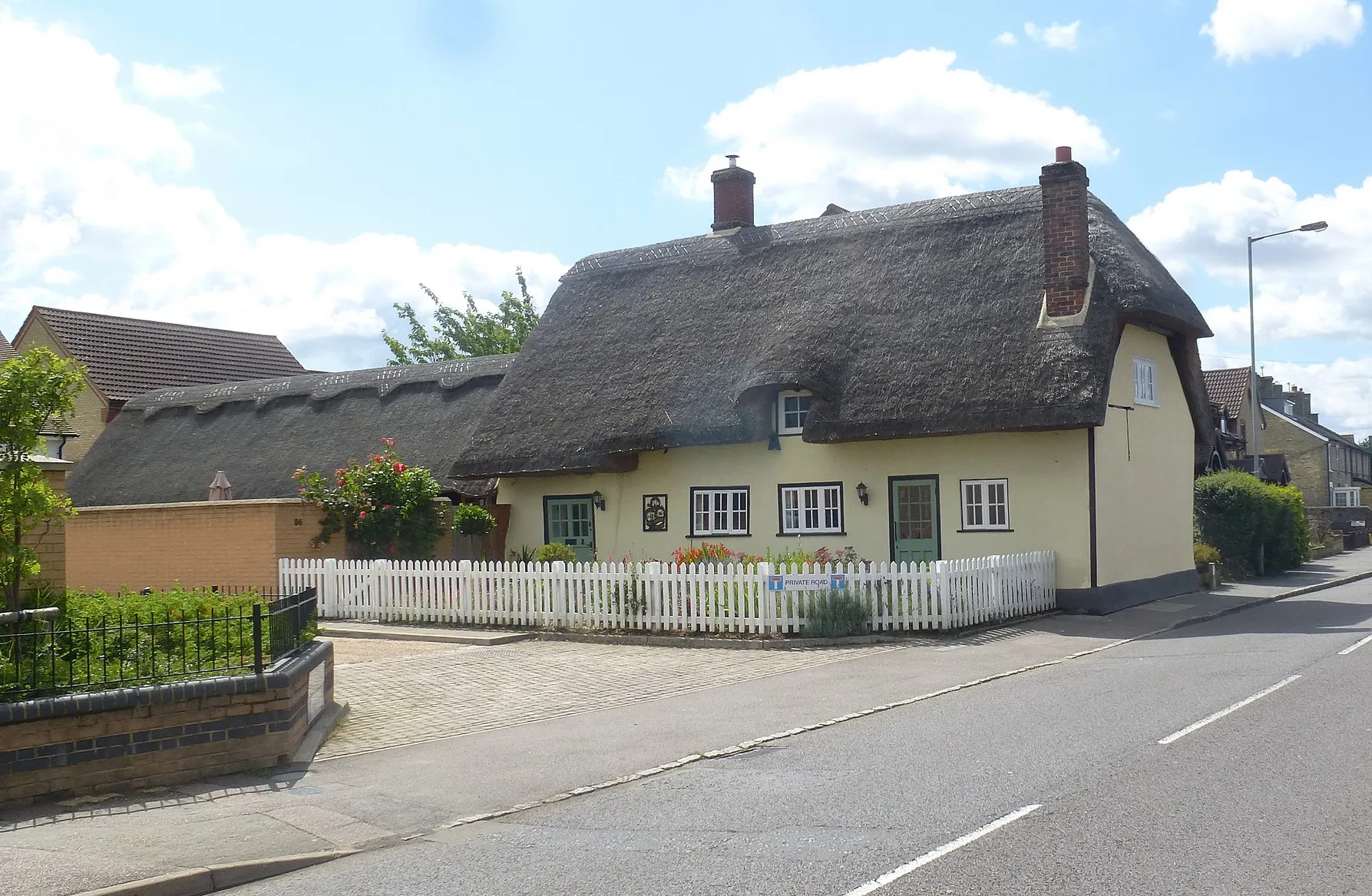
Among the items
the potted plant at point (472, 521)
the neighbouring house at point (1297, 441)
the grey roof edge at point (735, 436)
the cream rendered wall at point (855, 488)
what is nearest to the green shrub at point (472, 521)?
the potted plant at point (472, 521)

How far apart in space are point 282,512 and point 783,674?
469 inches

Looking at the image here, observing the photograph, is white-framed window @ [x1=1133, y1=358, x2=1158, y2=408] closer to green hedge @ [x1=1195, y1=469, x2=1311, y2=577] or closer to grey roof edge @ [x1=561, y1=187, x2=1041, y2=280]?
grey roof edge @ [x1=561, y1=187, x2=1041, y2=280]

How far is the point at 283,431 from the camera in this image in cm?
3075

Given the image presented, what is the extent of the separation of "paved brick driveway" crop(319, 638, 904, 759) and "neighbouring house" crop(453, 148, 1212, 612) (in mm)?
5432

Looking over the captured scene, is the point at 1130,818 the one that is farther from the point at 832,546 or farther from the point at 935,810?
the point at 832,546

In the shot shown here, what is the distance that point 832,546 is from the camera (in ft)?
72.3

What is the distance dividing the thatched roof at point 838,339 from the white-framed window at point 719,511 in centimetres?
130

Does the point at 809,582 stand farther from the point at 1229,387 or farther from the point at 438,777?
the point at 1229,387

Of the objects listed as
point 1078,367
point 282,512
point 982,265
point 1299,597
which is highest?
point 982,265

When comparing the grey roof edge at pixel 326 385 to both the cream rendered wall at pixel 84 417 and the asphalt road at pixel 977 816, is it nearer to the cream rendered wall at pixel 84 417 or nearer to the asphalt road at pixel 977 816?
the cream rendered wall at pixel 84 417

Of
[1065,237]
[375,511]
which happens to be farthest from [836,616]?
[375,511]

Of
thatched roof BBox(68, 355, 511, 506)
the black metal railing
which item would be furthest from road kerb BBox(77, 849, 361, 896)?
thatched roof BBox(68, 355, 511, 506)

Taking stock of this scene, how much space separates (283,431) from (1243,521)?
22.6 metres

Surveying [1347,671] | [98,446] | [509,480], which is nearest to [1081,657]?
[1347,671]
